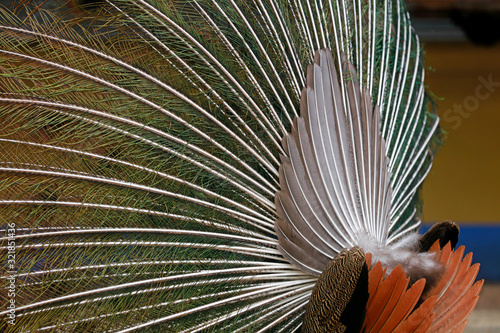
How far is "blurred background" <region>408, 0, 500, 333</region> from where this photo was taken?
342 cm

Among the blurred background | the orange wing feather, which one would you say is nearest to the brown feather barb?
the orange wing feather

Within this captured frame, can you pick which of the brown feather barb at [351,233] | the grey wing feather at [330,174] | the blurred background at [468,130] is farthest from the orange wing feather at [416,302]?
the blurred background at [468,130]

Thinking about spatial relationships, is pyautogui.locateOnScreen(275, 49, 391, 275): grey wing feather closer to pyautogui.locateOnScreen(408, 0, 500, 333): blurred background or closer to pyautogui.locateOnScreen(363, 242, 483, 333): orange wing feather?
pyautogui.locateOnScreen(363, 242, 483, 333): orange wing feather

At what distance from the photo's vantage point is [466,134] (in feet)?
11.9

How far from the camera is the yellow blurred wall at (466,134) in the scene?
354cm

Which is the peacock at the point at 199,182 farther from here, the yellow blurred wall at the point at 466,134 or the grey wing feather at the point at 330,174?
the yellow blurred wall at the point at 466,134

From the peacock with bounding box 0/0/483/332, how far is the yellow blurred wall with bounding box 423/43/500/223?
2.16 m

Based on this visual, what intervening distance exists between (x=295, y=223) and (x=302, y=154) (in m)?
0.21

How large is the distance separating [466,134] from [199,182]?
8.91 feet

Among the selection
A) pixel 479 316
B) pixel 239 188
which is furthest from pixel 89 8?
pixel 479 316

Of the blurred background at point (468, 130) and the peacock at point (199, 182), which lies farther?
the blurred background at point (468, 130)

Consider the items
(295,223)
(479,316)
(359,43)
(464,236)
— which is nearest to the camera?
(295,223)

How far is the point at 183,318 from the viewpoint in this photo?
141 cm

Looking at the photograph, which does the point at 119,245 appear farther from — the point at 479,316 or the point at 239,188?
the point at 479,316
